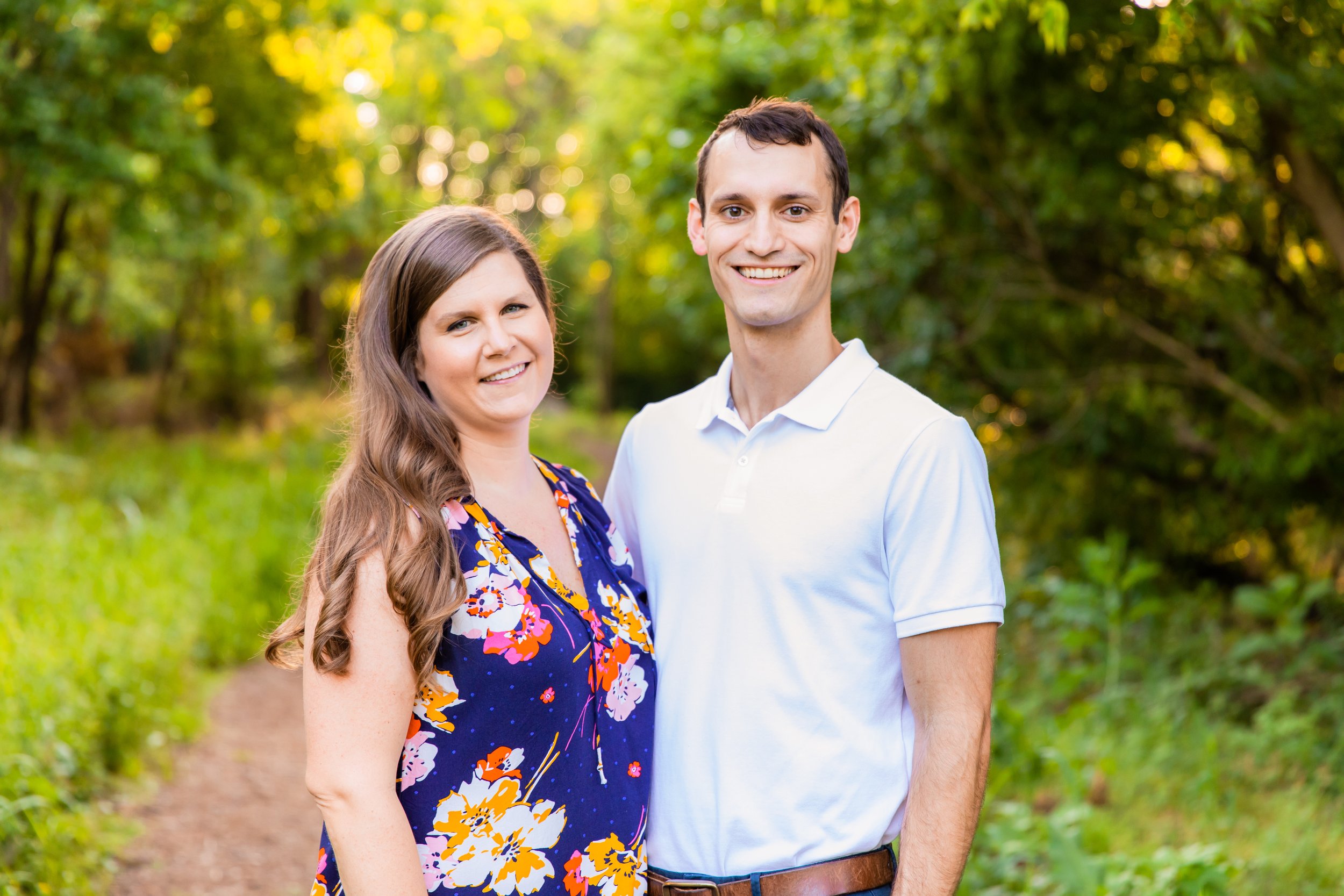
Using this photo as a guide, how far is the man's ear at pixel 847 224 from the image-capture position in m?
2.25

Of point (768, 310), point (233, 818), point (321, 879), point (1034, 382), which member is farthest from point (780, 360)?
point (1034, 382)

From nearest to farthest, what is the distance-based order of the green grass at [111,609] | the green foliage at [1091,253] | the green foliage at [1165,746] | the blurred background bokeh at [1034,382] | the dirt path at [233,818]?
the green foliage at [1165,746], the green grass at [111,609], the blurred background bokeh at [1034,382], the dirt path at [233,818], the green foliage at [1091,253]

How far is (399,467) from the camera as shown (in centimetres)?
194

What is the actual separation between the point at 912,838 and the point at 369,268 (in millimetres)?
1399

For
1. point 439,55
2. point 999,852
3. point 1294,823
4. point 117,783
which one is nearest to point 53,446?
point 439,55

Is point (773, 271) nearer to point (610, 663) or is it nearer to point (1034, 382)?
point (610, 663)

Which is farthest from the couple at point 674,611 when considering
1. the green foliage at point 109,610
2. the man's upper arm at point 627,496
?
the green foliage at point 109,610

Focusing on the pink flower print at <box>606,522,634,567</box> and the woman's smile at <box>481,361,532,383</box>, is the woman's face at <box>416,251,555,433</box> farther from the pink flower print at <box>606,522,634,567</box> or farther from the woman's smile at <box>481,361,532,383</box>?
the pink flower print at <box>606,522,634,567</box>

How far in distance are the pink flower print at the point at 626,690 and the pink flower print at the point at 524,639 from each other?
227mm

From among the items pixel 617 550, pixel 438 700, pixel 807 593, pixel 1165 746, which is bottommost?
pixel 1165 746

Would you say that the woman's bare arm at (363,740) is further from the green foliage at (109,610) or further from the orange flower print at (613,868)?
the green foliage at (109,610)

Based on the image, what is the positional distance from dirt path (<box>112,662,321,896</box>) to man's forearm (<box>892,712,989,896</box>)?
131 inches

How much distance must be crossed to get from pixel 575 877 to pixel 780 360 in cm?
103

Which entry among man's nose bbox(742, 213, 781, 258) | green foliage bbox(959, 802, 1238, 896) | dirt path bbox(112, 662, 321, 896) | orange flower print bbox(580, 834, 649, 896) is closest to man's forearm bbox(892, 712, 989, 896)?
orange flower print bbox(580, 834, 649, 896)
